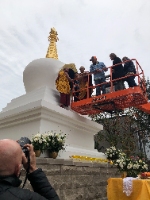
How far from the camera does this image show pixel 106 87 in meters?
6.89

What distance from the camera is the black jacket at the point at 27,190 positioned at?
4.00ft

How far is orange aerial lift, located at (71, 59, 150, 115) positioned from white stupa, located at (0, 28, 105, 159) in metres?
0.49

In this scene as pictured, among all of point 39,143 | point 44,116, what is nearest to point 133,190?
point 39,143

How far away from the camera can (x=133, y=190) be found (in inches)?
171

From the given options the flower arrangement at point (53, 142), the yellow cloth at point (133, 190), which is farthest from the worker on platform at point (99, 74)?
the yellow cloth at point (133, 190)

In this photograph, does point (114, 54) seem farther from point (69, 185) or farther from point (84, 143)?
point (69, 185)

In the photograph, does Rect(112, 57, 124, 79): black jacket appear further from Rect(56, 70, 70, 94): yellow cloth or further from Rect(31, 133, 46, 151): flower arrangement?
Rect(31, 133, 46, 151): flower arrangement

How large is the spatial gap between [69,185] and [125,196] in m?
1.37

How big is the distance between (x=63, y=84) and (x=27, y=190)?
19.9 ft

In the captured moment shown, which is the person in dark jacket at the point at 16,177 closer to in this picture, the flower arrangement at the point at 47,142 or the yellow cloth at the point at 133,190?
the yellow cloth at the point at 133,190

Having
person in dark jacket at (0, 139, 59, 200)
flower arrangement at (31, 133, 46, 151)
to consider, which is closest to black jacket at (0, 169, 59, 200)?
person in dark jacket at (0, 139, 59, 200)

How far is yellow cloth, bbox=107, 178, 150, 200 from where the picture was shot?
4.12m

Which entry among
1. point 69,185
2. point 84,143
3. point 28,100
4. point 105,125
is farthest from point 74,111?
point 105,125

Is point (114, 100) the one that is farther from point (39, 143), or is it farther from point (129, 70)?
point (39, 143)
